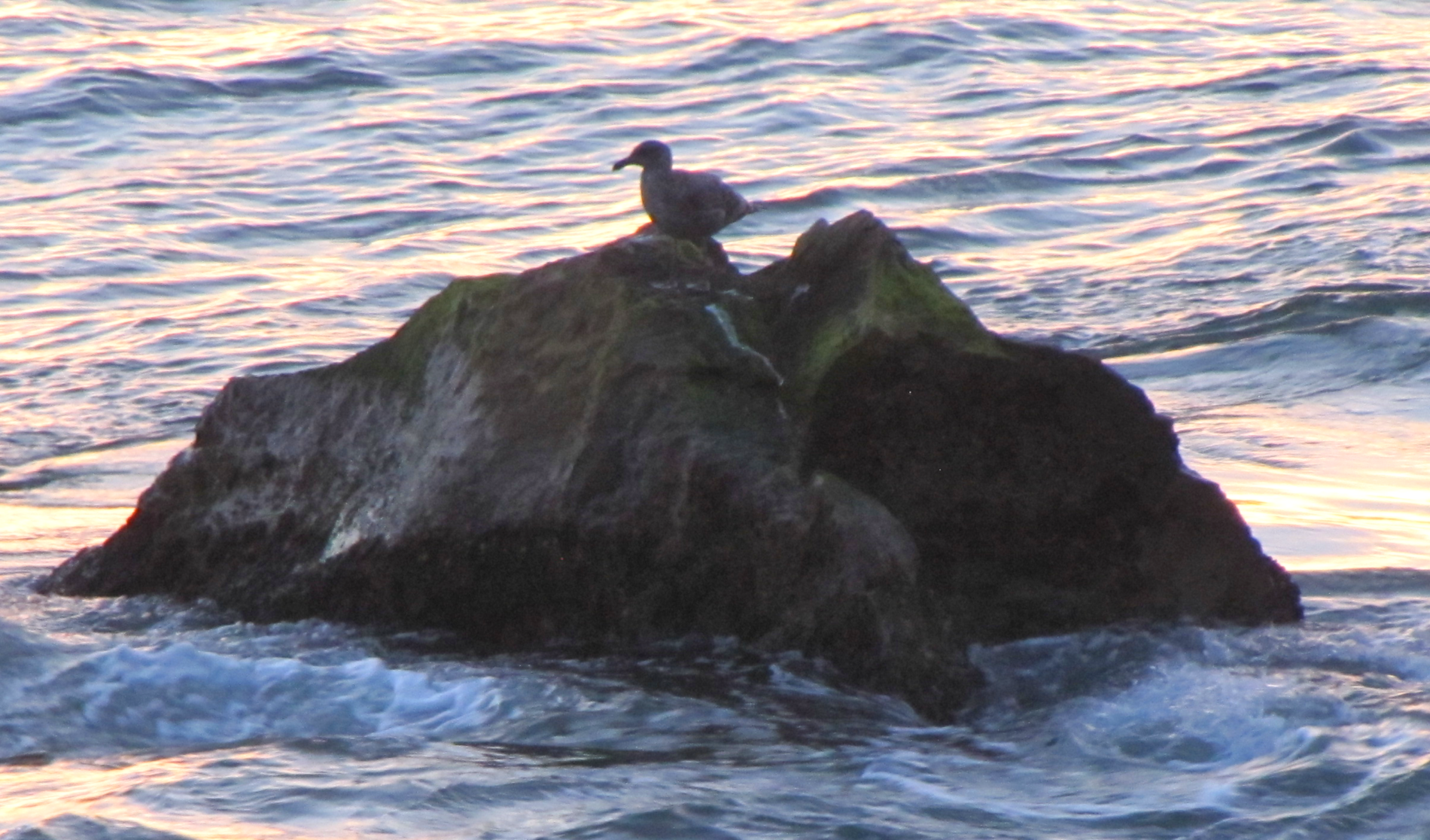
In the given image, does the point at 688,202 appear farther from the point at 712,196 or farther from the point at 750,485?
the point at 750,485

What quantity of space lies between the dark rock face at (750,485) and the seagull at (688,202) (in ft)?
3.10

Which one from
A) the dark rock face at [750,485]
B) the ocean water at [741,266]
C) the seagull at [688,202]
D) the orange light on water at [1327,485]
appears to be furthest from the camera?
the seagull at [688,202]

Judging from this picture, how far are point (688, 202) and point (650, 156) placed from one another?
541mm

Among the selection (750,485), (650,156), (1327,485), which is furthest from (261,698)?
(1327,485)

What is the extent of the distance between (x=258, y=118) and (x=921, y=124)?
4999 mm

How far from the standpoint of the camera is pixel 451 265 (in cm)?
1070

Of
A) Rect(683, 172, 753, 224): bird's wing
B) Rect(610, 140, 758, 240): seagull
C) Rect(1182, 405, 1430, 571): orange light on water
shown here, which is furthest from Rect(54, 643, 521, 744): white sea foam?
Rect(1182, 405, 1430, 571): orange light on water

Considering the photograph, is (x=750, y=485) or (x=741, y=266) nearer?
(x=750, y=485)

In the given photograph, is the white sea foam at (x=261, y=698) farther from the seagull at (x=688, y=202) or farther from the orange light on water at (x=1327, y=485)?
the orange light on water at (x=1327, y=485)

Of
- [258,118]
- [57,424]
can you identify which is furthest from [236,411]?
[258,118]

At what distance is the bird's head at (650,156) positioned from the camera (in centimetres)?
627

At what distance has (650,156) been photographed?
6.39 meters

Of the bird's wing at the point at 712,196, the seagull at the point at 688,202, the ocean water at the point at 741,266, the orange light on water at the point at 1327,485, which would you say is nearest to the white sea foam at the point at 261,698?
the ocean water at the point at 741,266

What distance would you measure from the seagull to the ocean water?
5.78ft
